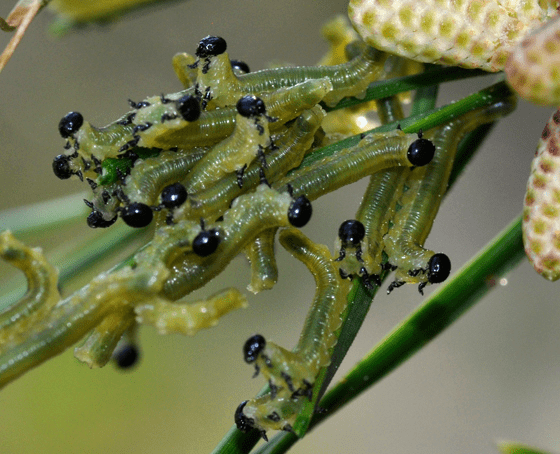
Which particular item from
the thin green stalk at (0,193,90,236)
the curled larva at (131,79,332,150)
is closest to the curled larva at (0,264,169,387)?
the curled larva at (131,79,332,150)

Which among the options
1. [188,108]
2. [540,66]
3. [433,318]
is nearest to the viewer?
[540,66]

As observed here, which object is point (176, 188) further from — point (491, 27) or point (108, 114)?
point (108, 114)

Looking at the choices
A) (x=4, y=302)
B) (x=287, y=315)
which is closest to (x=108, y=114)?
(x=287, y=315)

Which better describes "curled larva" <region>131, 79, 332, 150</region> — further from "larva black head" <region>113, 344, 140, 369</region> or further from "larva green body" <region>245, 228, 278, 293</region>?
"larva black head" <region>113, 344, 140, 369</region>

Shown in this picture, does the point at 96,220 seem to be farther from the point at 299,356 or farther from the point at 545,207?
the point at 545,207

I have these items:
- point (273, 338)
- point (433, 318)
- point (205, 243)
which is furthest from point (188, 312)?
point (273, 338)

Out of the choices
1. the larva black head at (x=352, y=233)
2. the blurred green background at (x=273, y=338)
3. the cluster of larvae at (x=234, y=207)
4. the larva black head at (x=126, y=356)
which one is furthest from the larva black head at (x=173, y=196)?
the blurred green background at (x=273, y=338)

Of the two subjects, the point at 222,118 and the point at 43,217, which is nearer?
the point at 222,118

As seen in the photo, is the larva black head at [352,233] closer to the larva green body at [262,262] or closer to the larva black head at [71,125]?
the larva green body at [262,262]

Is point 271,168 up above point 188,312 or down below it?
above
